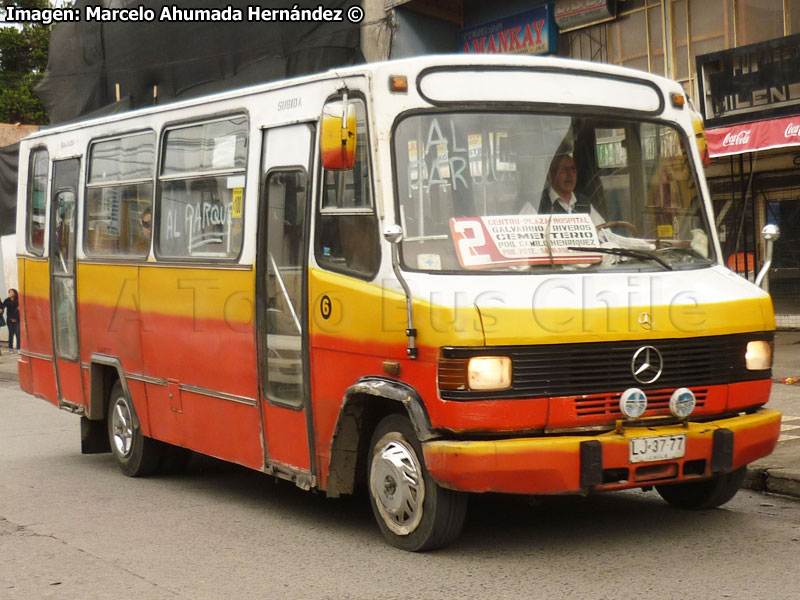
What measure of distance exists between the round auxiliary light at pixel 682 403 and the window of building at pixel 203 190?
112 inches

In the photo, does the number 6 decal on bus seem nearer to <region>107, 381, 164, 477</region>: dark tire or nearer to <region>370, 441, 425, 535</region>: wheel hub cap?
<region>370, 441, 425, 535</region>: wheel hub cap

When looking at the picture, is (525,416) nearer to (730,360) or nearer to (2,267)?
(730,360)

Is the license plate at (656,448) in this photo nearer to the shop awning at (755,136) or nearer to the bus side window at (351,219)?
the bus side window at (351,219)

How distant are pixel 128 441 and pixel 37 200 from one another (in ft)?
8.61

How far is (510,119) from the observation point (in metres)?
6.32

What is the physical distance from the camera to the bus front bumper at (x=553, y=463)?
219 inches

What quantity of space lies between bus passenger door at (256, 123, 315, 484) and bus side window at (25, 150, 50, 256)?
13.1 feet

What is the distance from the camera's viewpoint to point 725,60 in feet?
55.2

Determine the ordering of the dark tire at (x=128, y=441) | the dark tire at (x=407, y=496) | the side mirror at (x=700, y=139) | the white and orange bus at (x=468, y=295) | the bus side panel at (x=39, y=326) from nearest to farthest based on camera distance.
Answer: the white and orange bus at (x=468, y=295) → the dark tire at (x=407, y=496) → the side mirror at (x=700, y=139) → the dark tire at (x=128, y=441) → the bus side panel at (x=39, y=326)

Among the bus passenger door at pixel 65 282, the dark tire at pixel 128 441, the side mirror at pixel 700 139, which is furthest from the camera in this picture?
the bus passenger door at pixel 65 282

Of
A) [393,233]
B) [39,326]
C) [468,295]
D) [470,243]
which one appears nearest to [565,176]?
[470,243]

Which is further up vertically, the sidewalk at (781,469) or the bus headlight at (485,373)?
the bus headlight at (485,373)

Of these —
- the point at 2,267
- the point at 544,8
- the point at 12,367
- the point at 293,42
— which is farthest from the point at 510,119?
the point at 2,267

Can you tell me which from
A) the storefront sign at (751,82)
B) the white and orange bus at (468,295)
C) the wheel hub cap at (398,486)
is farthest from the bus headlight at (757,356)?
the storefront sign at (751,82)
